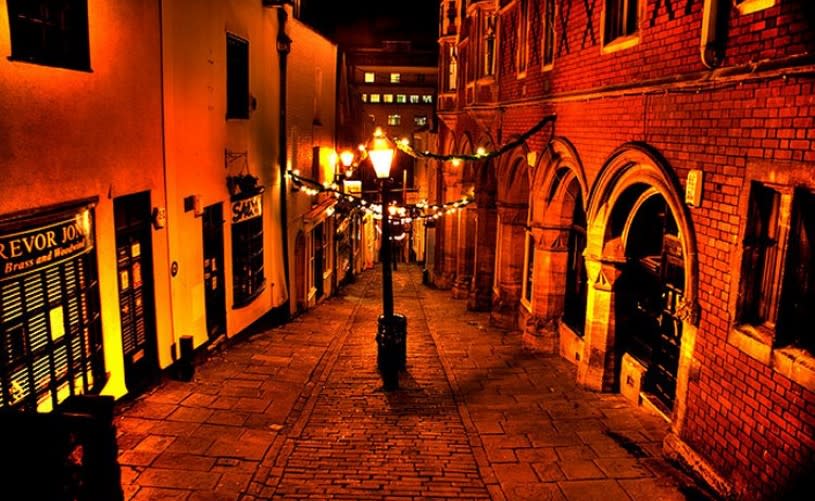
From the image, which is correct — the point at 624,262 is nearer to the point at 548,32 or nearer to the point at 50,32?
the point at 548,32

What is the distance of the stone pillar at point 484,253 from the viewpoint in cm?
1866

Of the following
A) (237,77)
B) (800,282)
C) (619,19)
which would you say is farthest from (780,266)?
(237,77)

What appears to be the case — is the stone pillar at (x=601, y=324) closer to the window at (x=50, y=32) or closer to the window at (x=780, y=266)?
the window at (x=780, y=266)

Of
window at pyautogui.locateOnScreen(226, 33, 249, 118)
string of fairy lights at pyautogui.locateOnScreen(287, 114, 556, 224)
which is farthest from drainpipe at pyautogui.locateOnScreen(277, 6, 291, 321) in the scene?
window at pyautogui.locateOnScreen(226, 33, 249, 118)

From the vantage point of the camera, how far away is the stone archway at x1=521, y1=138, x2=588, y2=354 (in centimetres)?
1255

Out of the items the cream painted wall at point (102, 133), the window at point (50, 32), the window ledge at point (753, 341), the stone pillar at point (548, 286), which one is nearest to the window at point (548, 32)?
the stone pillar at point (548, 286)

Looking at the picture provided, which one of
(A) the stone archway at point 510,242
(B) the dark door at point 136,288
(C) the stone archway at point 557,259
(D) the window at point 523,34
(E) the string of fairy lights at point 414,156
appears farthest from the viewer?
(A) the stone archway at point 510,242

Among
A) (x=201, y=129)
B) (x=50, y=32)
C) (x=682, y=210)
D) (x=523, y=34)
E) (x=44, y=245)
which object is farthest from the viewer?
(x=523, y=34)

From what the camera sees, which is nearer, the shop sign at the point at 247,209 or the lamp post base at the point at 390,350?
the lamp post base at the point at 390,350

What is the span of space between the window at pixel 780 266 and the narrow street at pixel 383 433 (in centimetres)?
215

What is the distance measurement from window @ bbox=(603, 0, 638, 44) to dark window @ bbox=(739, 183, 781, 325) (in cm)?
393

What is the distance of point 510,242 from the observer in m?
16.1

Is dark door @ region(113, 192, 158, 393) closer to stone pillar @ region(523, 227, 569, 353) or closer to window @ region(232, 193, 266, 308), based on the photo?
window @ region(232, 193, 266, 308)

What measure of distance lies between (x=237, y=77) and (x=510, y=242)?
7.70m
